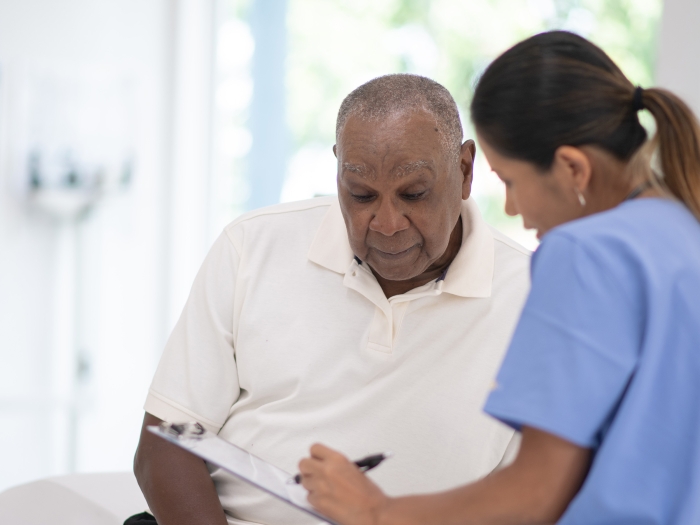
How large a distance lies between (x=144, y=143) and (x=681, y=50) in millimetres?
2171

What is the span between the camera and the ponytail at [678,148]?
91 centimetres

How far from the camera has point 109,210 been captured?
10.4 feet

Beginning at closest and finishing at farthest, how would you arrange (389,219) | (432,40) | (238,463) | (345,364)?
(238,463) → (389,219) → (345,364) → (432,40)

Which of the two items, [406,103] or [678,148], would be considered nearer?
[678,148]

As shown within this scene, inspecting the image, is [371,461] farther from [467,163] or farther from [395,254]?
[467,163]

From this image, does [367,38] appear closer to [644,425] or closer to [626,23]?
[626,23]

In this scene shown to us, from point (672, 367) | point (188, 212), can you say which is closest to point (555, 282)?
point (672, 367)

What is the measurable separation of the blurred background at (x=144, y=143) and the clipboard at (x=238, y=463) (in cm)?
191

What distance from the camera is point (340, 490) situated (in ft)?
2.98

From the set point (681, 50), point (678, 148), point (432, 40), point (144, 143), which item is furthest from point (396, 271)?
point (144, 143)

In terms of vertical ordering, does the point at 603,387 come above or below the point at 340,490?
above

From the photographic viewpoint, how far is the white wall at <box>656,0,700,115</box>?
6.29ft

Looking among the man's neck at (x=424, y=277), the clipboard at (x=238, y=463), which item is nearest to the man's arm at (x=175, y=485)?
the clipboard at (x=238, y=463)

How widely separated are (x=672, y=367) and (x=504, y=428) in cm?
72
